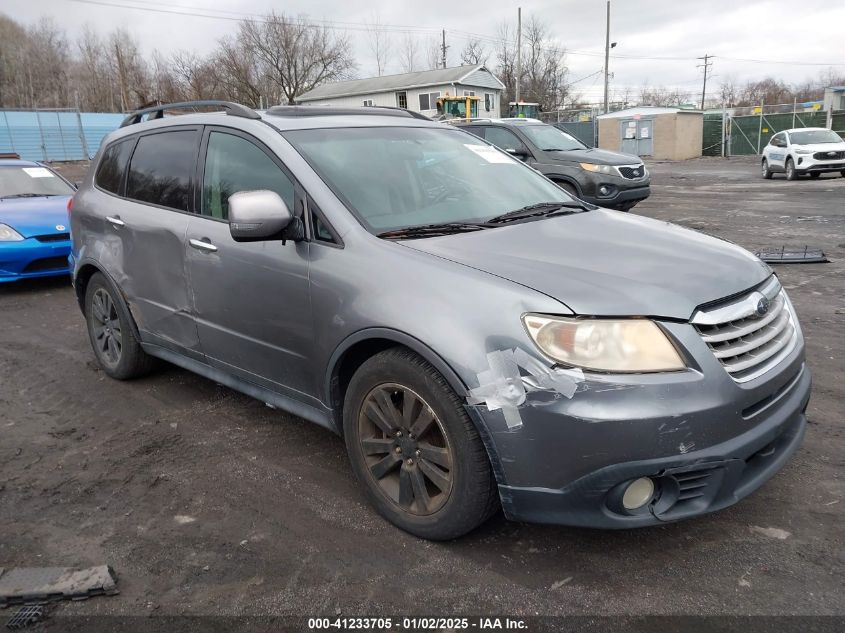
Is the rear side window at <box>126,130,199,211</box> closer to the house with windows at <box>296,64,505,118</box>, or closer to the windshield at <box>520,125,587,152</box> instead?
the windshield at <box>520,125,587,152</box>

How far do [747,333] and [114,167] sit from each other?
165 inches

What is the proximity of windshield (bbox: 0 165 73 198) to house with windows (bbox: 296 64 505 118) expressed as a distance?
43.3m

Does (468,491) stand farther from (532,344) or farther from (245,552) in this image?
(245,552)

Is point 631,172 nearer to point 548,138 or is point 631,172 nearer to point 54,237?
point 548,138

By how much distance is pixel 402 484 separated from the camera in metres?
2.74

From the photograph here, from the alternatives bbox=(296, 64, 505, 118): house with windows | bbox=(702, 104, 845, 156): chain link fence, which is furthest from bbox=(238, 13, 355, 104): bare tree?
bbox=(702, 104, 845, 156): chain link fence

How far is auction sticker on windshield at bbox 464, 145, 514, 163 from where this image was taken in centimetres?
393

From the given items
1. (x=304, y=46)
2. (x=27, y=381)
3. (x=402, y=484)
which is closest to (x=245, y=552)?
(x=402, y=484)

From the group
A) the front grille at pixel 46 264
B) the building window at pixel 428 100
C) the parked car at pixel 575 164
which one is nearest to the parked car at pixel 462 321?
the front grille at pixel 46 264

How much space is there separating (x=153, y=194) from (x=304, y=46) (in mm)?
57123

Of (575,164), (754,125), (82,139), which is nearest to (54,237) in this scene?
(575,164)

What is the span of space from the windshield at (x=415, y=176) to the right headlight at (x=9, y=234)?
5777 millimetres

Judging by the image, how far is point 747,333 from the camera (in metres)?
2.46

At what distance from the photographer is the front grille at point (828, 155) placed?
19.4 meters
